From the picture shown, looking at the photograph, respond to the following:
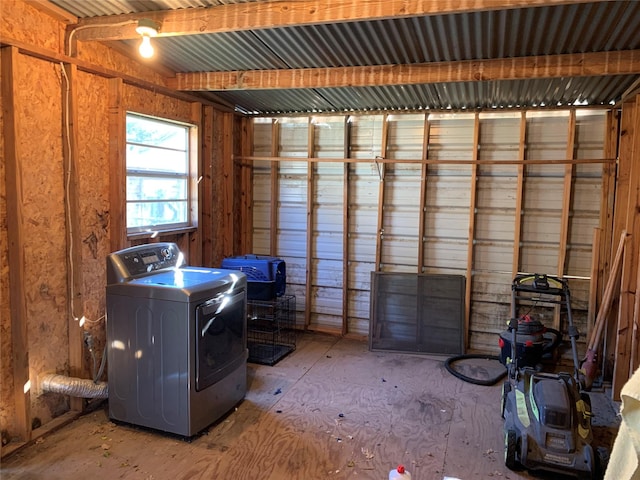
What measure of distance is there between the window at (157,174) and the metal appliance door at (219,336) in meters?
1.21

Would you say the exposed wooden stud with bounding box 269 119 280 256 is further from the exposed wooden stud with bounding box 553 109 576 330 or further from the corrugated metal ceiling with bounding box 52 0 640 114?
the exposed wooden stud with bounding box 553 109 576 330

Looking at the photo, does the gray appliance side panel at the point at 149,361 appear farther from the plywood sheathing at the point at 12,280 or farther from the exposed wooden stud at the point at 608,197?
the exposed wooden stud at the point at 608,197

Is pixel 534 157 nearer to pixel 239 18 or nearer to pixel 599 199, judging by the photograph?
pixel 599 199

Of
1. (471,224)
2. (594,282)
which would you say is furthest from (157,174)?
(594,282)

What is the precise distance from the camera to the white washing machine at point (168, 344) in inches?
117

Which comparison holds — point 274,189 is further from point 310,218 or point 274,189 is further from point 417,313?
point 417,313

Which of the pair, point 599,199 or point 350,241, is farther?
point 350,241

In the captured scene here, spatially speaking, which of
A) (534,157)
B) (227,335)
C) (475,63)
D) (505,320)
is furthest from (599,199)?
(227,335)

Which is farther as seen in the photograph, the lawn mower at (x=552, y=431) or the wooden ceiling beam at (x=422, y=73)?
the wooden ceiling beam at (x=422, y=73)

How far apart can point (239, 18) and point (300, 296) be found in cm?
346

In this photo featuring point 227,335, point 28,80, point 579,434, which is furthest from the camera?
point 227,335

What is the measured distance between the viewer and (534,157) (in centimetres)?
471

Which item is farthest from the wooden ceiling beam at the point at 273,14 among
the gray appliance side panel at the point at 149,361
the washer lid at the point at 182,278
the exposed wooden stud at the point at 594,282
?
the exposed wooden stud at the point at 594,282

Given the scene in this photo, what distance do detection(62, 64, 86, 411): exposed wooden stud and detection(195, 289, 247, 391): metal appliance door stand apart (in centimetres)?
97
